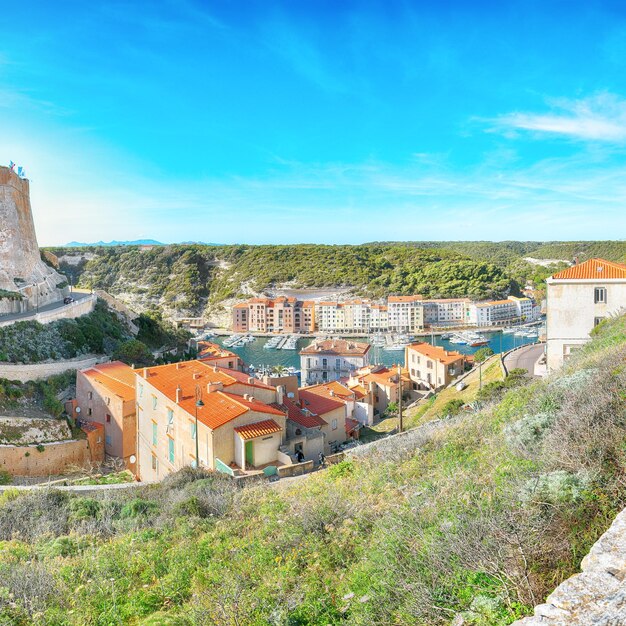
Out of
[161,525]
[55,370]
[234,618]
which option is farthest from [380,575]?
[55,370]

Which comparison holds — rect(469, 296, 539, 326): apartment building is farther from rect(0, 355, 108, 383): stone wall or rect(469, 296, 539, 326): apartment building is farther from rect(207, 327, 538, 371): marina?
rect(0, 355, 108, 383): stone wall

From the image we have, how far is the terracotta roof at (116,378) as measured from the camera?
1842cm

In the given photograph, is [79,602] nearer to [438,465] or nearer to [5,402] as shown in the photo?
[438,465]

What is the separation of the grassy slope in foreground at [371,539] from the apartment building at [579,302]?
32.5ft

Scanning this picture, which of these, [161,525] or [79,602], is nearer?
[79,602]

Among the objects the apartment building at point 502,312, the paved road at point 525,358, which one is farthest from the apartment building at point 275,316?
the paved road at point 525,358

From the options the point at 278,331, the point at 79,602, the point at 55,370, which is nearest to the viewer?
the point at 79,602

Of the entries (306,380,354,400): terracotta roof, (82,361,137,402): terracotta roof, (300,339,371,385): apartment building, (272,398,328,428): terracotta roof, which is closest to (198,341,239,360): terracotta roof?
(306,380,354,400): terracotta roof

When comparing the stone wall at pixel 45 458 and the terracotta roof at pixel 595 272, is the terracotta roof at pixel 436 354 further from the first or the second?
the stone wall at pixel 45 458

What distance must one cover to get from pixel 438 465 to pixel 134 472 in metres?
12.9

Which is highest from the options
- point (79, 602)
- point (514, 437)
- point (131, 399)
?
point (514, 437)

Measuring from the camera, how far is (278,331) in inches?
2891

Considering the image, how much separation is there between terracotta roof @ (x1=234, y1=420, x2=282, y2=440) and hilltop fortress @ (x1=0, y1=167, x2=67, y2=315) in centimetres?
2044

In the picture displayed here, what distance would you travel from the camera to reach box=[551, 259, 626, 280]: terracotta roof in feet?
54.4
